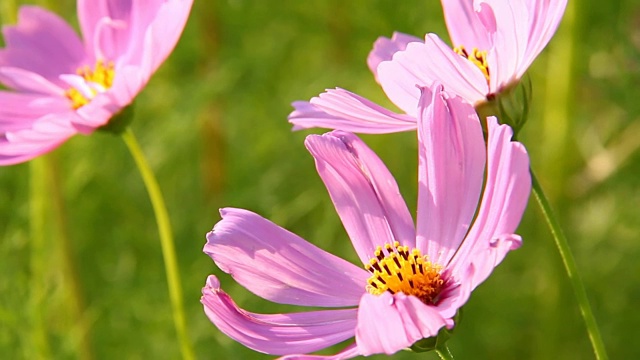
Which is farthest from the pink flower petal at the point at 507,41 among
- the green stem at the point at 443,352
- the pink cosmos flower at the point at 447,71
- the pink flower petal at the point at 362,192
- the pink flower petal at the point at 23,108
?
the pink flower petal at the point at 23,108

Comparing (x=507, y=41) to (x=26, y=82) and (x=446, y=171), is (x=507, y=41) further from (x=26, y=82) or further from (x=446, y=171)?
(x=26, y=82)

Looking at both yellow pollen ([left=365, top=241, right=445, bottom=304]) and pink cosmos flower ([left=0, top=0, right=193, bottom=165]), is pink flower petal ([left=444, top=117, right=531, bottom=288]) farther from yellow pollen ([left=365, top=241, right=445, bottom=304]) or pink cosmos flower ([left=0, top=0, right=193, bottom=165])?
pink cosmos flower ([left=0, top=0, right=193, bottom=165])

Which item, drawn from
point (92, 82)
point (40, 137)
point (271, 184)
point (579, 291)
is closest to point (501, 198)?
point (579, 291)

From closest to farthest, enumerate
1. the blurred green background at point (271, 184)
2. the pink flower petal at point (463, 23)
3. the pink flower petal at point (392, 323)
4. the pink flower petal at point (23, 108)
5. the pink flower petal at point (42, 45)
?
the pink flower petal at point (392, 323) < the pink flower petal at point (463, 23) < the pink flower petal at point (23, 108) < the pink flower petal at point (42, 45) < the blurred green background at point (271, 184)

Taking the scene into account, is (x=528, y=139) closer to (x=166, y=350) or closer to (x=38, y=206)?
(x=166, y=350)

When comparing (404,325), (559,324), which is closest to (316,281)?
(404,325)

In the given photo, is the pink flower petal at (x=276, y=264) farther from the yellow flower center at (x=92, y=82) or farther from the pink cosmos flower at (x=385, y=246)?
the yellow flower center at (x=92, y=82)
